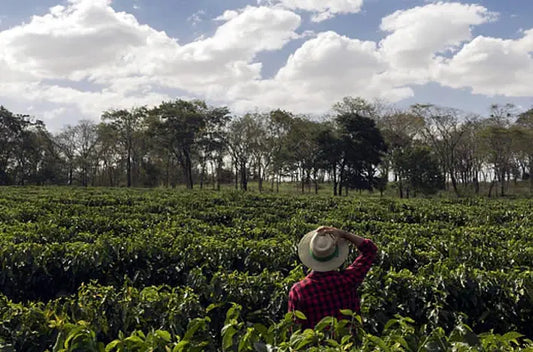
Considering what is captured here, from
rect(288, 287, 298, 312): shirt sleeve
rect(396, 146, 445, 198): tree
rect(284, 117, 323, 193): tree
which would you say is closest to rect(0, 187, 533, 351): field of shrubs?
rect(288, 287, 298, 312): shirt sleeve

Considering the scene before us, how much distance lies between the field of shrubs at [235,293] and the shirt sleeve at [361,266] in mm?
404

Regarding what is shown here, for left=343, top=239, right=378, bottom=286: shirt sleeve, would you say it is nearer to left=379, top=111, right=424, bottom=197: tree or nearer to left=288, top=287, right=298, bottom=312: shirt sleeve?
left=288, top=287, right=298, bottom=312: shirt sleeve

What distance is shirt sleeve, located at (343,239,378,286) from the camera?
3.89 meters

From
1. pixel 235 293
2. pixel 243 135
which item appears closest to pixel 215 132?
pixel 243 135

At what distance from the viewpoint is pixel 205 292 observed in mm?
5020

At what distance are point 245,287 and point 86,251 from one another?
3.11m

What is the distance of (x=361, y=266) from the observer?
399 cm

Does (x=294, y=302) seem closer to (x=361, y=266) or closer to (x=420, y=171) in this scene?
(x=361, y=266)

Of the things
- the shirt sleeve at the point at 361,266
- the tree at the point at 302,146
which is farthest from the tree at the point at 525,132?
the shirt sleeve at the point at 361,266

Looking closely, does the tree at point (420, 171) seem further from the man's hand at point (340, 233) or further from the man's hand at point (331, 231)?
the man's hand at point (331, 231)

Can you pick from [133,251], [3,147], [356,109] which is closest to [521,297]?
[133,251]

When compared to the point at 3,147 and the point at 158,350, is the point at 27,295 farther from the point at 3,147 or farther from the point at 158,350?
the point at 3,147

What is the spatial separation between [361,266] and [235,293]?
1.61 m

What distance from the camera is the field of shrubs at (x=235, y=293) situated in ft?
8.50
